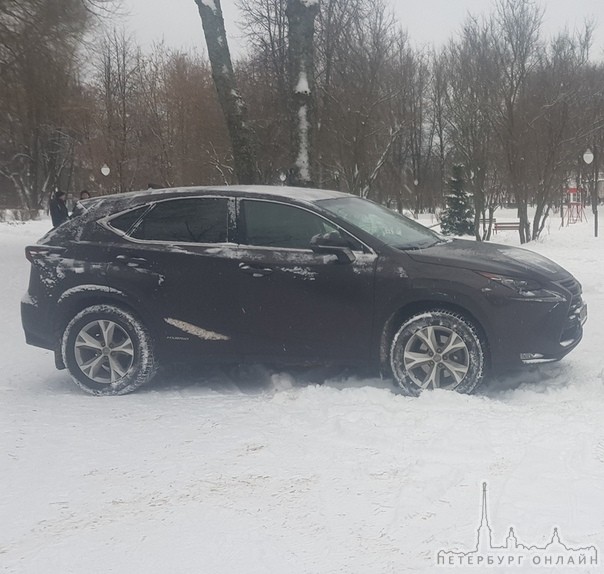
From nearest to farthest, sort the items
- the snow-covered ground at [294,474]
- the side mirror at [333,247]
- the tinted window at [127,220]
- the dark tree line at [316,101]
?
1. the snow-covered ground at [294,474]
2. the side mirror at [333,247]
3. the tinted window at [127,220]
4. the dark tree line at [316,101]

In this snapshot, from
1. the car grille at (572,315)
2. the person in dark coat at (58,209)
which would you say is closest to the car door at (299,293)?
the car grille at (572,315)

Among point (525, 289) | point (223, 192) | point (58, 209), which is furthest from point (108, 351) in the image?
point (58, 209)

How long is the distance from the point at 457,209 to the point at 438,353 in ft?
92.5

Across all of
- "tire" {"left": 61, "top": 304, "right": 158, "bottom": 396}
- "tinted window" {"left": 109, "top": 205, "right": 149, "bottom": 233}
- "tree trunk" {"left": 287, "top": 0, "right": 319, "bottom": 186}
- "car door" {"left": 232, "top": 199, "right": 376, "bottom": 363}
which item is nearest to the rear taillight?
"tinted window" {"left": 109, "top": 205, "right": 149, "bottom": 233}

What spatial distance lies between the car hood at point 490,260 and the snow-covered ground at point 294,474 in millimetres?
890

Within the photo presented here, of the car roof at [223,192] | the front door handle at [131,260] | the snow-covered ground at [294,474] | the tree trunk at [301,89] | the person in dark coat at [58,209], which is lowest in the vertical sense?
the snow-covered ground at [294,474]

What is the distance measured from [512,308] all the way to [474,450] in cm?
134

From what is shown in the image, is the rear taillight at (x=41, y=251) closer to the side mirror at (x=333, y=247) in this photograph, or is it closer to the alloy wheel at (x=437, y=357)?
the side mirror at (x=333, y=247)

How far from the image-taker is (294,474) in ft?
12.2

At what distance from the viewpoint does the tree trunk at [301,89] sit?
35.8 ft

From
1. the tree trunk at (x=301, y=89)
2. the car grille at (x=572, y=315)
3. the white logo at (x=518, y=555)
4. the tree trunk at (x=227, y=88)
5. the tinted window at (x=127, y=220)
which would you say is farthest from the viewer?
the tree trunk at (x=227, y=88)

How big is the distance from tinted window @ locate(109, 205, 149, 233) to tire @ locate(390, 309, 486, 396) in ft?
7.94

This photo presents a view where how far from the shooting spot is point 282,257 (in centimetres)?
521

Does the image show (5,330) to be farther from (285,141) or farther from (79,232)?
(285,141)
